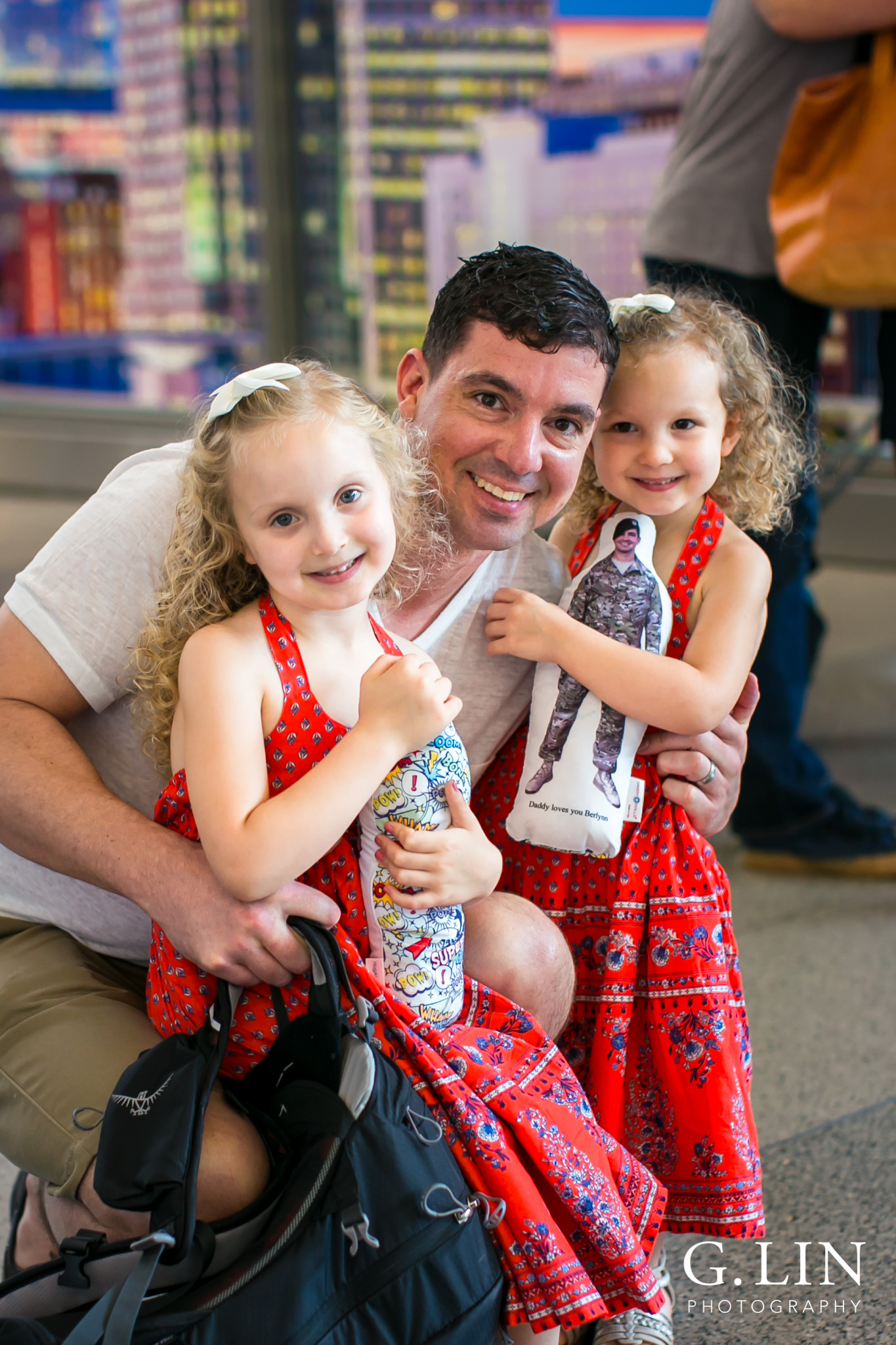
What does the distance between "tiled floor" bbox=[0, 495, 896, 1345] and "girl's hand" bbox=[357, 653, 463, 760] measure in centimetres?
76

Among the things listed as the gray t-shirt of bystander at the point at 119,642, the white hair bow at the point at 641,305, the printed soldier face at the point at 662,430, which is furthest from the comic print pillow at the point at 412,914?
the white hair bow at the point at 641,305

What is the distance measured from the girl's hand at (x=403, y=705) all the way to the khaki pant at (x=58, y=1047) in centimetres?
41

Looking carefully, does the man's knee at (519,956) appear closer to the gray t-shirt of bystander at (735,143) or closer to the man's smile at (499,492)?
the man's smile at (499,492)

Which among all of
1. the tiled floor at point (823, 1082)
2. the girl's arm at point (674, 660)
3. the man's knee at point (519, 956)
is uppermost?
the girl's arm at point (674, 660)

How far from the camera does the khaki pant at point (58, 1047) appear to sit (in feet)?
4.12

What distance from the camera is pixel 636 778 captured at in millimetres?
1467

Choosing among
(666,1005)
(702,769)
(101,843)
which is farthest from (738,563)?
(101,843)

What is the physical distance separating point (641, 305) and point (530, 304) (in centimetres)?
15

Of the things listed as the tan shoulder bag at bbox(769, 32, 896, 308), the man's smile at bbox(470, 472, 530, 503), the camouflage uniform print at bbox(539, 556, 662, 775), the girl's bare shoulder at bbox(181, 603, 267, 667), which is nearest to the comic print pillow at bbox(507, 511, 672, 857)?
the camouflage uniform print at bbox(539, 556, 662, 775)

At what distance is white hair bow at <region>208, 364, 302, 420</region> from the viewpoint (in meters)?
1.22

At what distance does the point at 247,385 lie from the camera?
1223mm

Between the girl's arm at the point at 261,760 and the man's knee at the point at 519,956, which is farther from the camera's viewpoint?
the man's knee at the point at 519,956

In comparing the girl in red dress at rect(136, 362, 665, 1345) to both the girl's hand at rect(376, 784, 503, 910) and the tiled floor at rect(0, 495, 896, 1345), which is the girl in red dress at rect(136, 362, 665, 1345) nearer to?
the girl's hand at rect(376, 784, 503, 910)

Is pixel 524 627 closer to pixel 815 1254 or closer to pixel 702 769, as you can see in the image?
pixel 702 769
